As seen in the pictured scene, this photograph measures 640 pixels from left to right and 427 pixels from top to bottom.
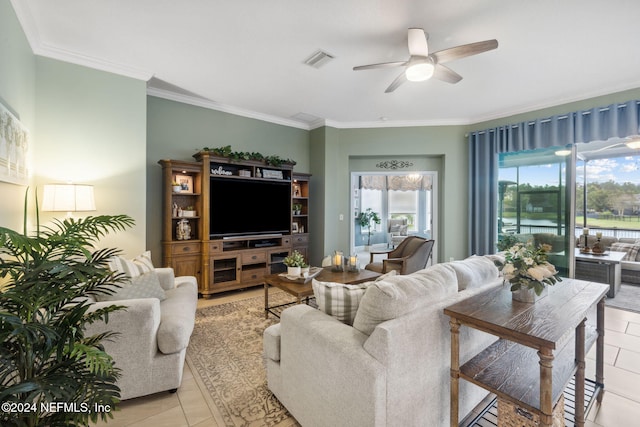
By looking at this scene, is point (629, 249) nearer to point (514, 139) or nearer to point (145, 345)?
point (514, 139)

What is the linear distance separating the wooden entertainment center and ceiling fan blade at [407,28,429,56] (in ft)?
9.14

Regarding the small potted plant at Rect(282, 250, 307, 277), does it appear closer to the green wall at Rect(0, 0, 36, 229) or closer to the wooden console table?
the wooden console table

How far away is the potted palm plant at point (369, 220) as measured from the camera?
28.7ft

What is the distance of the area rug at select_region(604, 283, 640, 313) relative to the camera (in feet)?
12.2

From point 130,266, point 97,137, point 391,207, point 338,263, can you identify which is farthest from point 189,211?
point 391,207

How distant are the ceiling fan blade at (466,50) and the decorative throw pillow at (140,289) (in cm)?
309

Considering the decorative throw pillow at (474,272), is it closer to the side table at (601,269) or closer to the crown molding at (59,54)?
the side table at (601,269)

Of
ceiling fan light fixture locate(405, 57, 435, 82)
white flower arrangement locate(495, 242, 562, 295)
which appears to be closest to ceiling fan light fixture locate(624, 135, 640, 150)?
ceiling fan light fixture locate(405, 57, 435, 82)

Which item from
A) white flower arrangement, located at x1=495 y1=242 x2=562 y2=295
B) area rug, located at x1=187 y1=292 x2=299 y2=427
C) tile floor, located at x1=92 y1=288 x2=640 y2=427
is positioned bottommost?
tile floor, located at x1=92 y1=288 x2=640 y2=427

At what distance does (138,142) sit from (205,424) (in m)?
3.01

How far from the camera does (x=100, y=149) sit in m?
3.09

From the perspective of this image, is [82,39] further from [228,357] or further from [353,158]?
[353,158]

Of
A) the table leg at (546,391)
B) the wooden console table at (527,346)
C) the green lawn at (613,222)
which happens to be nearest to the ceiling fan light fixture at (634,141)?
the green lawn at (613,222)

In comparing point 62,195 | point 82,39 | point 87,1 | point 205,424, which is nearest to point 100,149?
A: point 62,195
